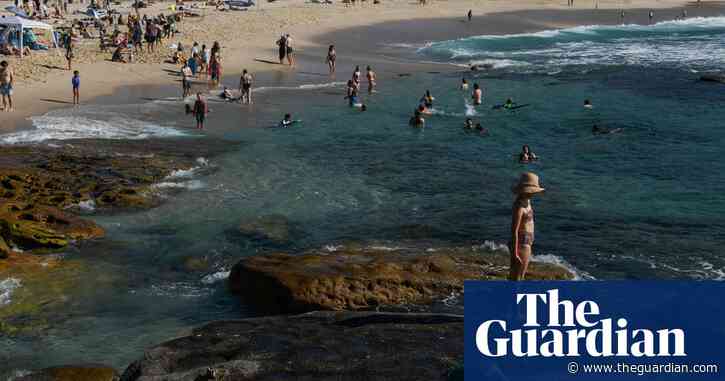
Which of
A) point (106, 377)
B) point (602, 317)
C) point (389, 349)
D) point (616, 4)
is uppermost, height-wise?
point (616, 4)

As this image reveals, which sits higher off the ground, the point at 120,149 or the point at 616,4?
the point at 616,4

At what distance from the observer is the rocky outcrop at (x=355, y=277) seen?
46.4ft

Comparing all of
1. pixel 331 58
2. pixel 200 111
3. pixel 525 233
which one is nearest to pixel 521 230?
pixel 525 233

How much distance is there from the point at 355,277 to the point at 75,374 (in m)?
4.82

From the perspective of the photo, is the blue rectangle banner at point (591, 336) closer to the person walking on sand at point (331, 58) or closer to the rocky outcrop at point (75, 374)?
the rocky outcrop at point (75, 374)

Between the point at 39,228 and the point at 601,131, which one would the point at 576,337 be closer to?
the point at 39,228

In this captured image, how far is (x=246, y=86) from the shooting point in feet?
112

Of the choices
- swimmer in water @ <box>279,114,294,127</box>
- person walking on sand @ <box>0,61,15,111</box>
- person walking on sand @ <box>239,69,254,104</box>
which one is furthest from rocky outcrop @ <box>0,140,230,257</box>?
person walking on sand @ <box>239,69,254,104</box>

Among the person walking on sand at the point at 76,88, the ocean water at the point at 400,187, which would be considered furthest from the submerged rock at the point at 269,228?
the person walking on sand at the point at 76,88

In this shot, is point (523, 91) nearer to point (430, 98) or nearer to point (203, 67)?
point (430, 98)

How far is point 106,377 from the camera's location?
38.4 feet

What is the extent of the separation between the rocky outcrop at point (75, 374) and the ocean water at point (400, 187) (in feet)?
2.10

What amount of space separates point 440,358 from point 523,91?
3156cm

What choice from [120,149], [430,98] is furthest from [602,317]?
[430,98]
